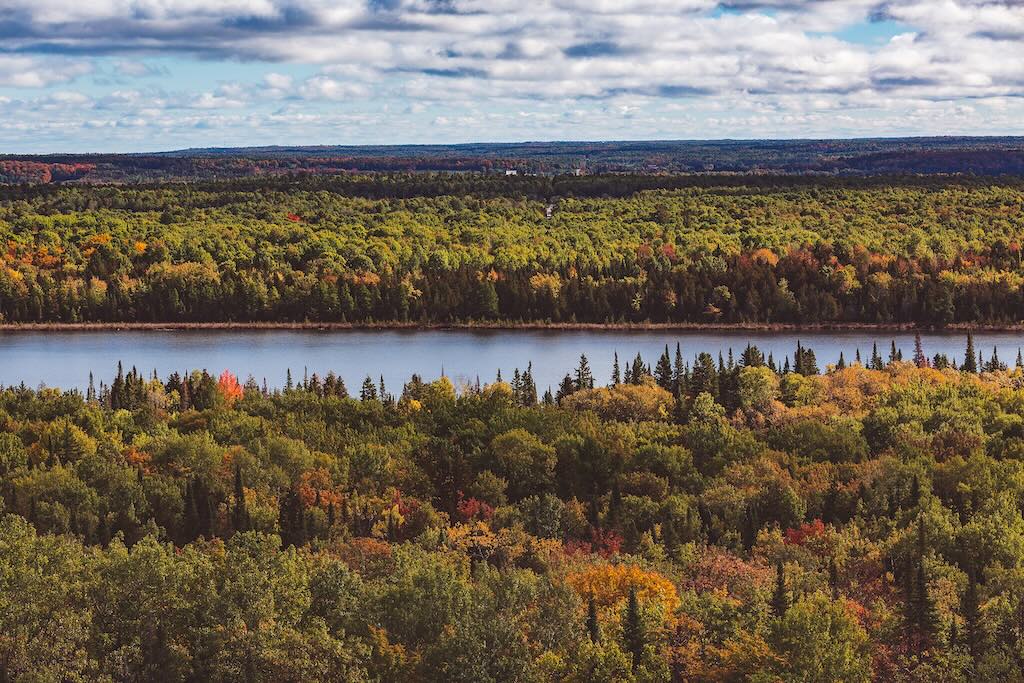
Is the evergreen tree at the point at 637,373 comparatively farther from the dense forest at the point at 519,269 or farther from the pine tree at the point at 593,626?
the pine tree at the point at 593,626

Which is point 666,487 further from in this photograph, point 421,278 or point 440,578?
point 421,278

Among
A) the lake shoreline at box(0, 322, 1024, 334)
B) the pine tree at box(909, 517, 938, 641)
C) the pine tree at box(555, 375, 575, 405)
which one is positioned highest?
the pine tree at box(909, 517, 938, 641)

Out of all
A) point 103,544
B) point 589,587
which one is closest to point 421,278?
point 103,544

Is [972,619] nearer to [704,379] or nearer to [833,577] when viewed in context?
[833,577]

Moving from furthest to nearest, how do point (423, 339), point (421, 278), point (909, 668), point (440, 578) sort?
1. point (421, 278)
2. point (423, 339)
3. point (440, 578)
4. point (909, 668)

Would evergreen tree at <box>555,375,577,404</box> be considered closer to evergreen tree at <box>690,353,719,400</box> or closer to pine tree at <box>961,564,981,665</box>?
evergreen tree at <box>690,353,719,400</box>

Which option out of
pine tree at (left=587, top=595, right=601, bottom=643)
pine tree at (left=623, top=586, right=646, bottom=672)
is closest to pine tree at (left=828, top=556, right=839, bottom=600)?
pine tree at (left=623, top=586, right=646, bottom=672)
